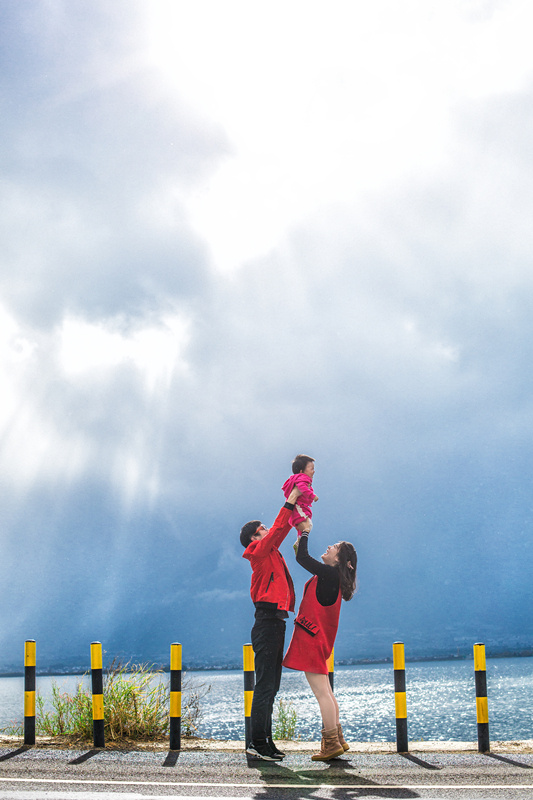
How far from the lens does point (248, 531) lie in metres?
6.95

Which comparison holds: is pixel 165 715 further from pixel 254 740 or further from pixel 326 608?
pixel 326 608

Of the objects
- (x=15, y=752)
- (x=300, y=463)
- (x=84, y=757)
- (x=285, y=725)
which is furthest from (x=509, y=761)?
(x=15, y=752)

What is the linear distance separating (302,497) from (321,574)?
2.42ft

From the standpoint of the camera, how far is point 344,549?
6.69 meters

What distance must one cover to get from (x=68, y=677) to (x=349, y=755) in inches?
151

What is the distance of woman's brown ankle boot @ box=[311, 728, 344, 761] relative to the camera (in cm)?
634

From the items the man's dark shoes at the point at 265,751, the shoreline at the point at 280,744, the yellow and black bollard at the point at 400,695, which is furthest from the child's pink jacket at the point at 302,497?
the shoreline at the point at 280,744

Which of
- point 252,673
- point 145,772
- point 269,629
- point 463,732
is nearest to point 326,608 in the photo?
point 269,629

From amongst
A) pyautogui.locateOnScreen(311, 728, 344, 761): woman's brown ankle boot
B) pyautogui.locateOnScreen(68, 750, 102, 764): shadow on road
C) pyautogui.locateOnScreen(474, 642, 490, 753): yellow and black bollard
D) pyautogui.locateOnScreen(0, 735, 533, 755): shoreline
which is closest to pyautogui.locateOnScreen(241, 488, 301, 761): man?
pyautogui.locateOnScreen(311, 728, 344, 761): woman's brown ankle boot

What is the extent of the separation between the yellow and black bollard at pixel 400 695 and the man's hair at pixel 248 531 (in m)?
1.77

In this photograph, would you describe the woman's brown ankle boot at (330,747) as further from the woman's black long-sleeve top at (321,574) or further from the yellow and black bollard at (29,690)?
the yellow and black bollard at (29,690)

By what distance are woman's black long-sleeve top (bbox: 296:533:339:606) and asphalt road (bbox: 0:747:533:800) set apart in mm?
1445

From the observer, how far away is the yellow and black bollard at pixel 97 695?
7.36m

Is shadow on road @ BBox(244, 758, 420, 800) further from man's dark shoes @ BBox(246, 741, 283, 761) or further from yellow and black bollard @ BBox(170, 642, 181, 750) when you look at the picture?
yellow and black bollard @ BBox(170, 642, 181, 750)
